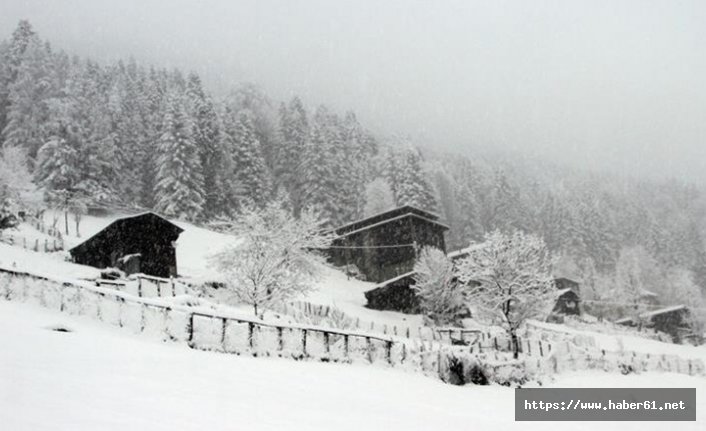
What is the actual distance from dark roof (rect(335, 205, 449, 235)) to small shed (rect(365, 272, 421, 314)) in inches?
436

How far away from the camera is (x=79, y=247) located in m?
37.7

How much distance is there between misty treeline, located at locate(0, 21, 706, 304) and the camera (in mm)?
55969

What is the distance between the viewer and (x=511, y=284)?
101 ft

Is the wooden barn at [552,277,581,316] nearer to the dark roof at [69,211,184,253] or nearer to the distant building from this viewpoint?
the distant building

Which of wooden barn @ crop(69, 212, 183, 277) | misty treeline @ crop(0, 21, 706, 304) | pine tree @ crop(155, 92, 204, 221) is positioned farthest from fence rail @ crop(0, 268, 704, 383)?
pine tree @ crop(155, 92, 204, 221)

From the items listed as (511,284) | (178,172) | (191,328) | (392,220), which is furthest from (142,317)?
(178,172)

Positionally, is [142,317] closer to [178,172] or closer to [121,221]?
[121,221]

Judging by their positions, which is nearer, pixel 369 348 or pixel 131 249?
pixel 369 348

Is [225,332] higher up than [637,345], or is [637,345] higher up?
[225,332]

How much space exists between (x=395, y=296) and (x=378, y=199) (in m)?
30.1

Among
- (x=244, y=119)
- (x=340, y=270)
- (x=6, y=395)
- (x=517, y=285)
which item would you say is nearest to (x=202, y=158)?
(x=244, y=119)

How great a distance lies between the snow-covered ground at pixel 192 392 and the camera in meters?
6.02

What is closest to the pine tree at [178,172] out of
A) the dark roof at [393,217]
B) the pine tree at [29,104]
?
the pine tree at [29,104]

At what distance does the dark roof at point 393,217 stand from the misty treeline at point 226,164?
759 cm
